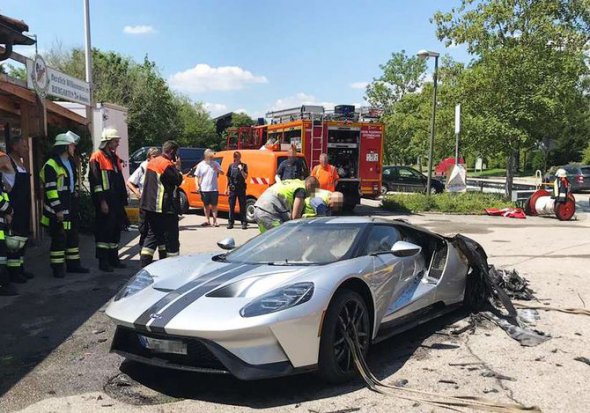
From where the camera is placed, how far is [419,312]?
5.05 m

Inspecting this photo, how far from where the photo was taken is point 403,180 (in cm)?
2745

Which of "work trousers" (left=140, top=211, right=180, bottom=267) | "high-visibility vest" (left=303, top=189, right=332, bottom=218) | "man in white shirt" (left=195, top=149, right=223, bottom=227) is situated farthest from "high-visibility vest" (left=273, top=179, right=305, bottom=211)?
"man in white shirt" (left=195, top=149, right=223, bottom=227)

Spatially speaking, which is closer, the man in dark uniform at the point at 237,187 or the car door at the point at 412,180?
the man in dark uniform at the point at 237,187

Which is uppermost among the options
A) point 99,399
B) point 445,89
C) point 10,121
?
point 445,89

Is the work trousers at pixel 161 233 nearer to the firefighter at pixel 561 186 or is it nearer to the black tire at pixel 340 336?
the black tire at pixel 340 336

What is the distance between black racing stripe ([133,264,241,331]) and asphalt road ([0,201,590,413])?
1.71ft

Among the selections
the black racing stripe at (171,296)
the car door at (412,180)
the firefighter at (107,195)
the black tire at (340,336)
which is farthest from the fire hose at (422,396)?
the car door at (412,180)

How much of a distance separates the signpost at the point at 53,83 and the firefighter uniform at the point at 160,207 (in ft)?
9.01

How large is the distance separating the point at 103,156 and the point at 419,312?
17.1 ft

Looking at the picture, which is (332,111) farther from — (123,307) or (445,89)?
(123,307)

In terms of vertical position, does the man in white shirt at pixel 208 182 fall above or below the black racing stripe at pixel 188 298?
above

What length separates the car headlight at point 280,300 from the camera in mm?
3713

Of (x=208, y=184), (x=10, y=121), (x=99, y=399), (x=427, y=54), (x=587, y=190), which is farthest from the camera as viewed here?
(x=587, y=190)

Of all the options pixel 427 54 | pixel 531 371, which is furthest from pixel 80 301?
pixel 427 54
